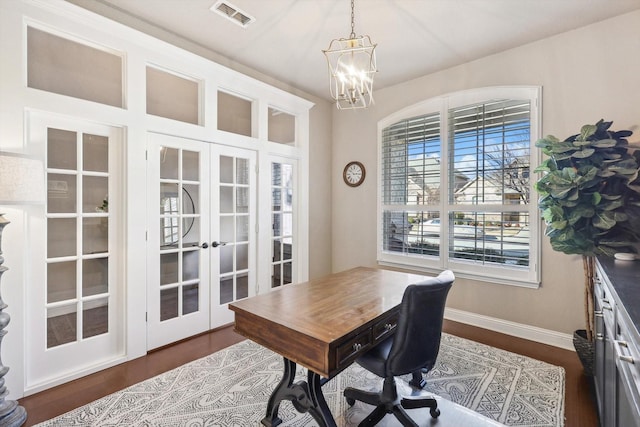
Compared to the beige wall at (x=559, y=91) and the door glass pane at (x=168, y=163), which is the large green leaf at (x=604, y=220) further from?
the door glass pane at (x=168, y=163)

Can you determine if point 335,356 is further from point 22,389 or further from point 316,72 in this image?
point 316,72

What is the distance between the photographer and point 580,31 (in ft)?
9.12

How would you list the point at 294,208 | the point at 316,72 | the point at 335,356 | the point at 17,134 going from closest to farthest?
the point at 335,356, the point at 17,134, the point at 316,72, the point at 294,208

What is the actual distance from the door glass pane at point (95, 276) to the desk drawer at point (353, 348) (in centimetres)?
227

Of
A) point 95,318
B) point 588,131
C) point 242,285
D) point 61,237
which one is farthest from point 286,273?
point 588,131

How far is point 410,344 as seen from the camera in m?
1.56

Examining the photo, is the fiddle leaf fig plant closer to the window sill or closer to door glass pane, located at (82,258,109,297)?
the window sill

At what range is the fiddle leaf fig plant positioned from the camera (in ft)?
7.00

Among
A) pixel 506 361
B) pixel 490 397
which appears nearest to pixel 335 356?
pixel 490 397

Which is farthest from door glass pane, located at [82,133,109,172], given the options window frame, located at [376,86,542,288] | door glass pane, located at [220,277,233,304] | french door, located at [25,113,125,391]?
window frame, located at [376,86,542,288]

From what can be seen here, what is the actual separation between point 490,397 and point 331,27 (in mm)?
3234

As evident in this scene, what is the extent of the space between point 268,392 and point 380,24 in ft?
10.4

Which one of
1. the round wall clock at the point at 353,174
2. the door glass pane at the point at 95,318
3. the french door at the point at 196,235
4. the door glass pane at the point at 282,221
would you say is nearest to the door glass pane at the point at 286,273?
the door glass pane at the point at 282,221

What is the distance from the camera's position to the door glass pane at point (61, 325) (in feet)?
7.70
